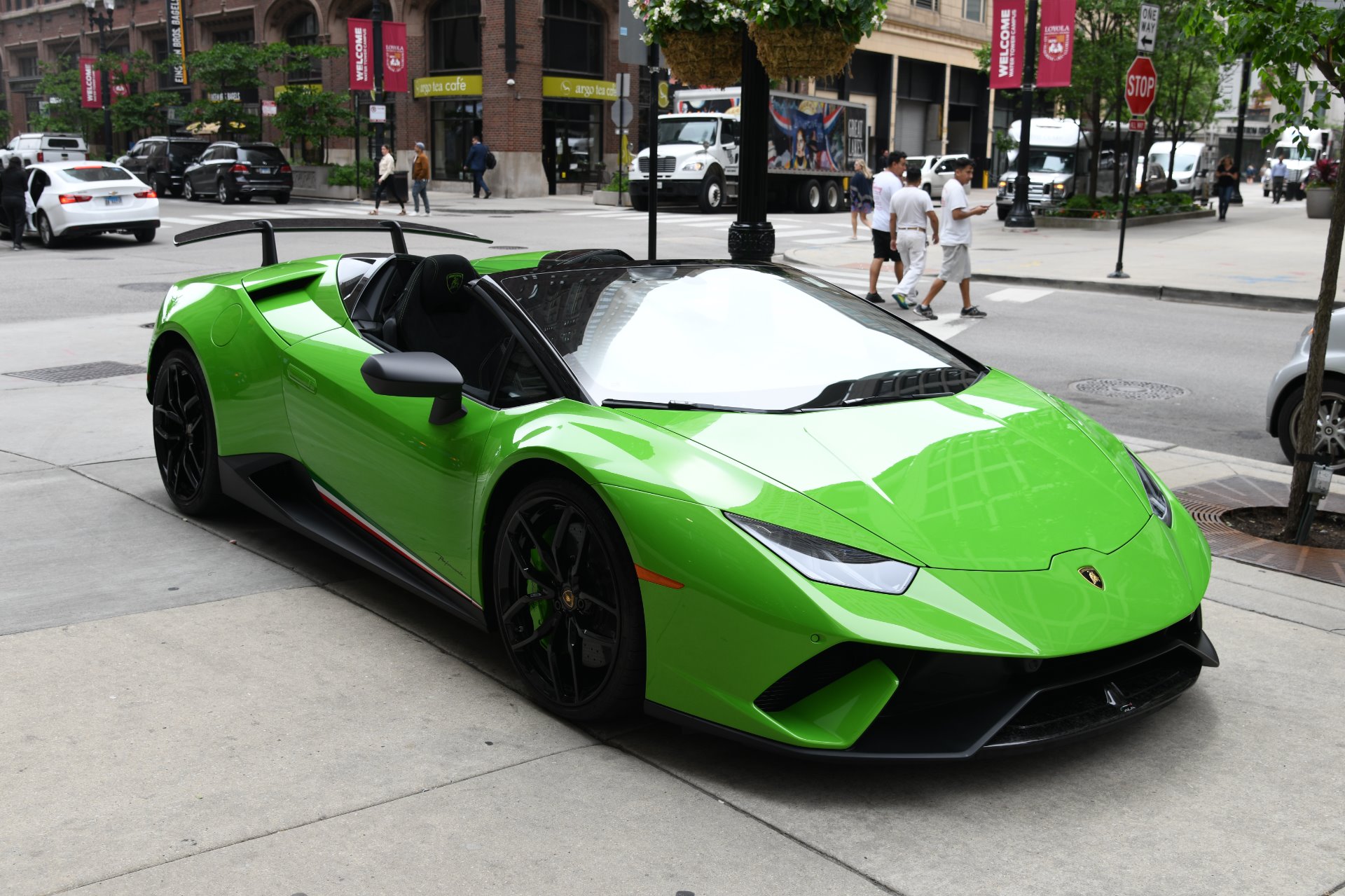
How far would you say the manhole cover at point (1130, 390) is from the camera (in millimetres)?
9898

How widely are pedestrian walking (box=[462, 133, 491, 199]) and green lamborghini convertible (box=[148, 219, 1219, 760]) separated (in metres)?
36.2

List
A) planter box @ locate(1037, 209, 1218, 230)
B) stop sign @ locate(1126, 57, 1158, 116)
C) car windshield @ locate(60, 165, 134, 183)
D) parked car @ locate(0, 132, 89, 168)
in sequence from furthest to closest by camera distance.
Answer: parked car @ locate(0, 132, 89, 168)
planter box @ locate(1037, 209, 1218, 230)
car windshield @ locate(60, 165, 134, 183)
stop sign @ locate(1126, 57, 1158, 116)

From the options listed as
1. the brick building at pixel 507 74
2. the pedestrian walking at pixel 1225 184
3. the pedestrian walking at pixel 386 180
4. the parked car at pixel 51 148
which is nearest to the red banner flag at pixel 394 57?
the brick building at pixel 507 74

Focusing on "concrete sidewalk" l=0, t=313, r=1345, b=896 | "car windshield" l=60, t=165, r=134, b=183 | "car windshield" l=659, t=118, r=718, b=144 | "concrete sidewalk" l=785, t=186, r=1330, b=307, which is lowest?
"concrete sidewalk" l=0, t=313, r=1345, b=896

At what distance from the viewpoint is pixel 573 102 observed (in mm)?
44688

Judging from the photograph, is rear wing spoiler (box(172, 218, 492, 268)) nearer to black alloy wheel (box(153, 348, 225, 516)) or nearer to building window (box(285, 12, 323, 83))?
black alloy wheel (box(153, 348, 225, 516))

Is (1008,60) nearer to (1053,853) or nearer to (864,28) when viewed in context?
(864,28)

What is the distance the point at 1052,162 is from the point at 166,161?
1024 inches

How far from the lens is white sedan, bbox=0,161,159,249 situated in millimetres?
22250

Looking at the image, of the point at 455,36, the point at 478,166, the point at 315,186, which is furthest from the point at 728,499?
the point at 455,36

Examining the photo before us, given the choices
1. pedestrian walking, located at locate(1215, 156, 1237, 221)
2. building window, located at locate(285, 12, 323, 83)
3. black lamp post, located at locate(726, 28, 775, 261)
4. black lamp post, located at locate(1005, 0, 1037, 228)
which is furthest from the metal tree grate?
building window, located at locate(285, 12, 323, 83)

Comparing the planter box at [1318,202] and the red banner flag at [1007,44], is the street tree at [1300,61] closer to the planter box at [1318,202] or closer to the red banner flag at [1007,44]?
the red banner flag at [1007,44]

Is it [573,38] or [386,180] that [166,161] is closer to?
[386,180]

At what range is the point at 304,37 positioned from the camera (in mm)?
51688
